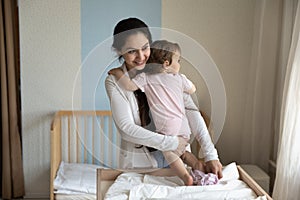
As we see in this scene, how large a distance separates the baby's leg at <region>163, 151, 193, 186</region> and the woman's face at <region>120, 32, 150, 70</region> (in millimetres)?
331

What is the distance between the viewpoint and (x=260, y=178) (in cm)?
317

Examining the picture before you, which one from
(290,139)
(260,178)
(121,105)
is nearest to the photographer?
(121,105)

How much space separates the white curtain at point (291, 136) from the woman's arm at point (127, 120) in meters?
1.30

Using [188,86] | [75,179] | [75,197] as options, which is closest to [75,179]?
[75,179]

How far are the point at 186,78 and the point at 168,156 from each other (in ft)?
0.93

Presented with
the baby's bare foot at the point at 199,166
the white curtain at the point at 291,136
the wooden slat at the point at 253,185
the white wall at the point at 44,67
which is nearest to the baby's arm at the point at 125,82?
the baby's bare foot at the point at 199,166

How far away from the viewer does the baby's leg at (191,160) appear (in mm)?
1729

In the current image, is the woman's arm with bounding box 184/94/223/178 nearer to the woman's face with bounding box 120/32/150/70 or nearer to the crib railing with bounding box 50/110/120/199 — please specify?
the woman's face with bounding box 120/32/150/70

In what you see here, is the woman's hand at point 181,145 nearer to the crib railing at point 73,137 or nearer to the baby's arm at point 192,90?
the baby's arm at point 192,90

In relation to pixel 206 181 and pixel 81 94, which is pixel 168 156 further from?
pixel 81 94

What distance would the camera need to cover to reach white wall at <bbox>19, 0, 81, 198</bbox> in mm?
3473

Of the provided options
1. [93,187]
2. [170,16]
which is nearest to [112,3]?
[170,16]

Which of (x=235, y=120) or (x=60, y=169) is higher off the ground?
(x=235, y=120)

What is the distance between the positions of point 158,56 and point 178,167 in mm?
410
